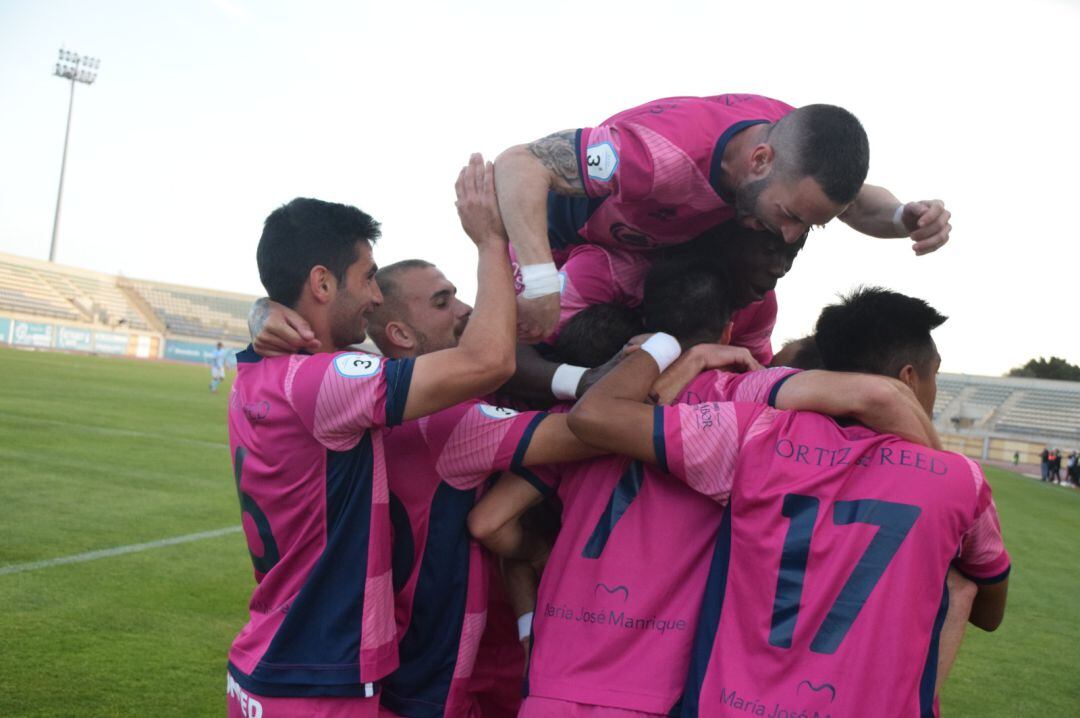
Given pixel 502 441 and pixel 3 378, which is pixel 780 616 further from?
pixel 3 378

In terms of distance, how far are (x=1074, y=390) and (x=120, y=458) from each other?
177ft

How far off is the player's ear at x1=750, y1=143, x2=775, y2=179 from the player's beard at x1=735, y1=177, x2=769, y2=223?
0.07 ft

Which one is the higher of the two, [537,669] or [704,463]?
[704,463]

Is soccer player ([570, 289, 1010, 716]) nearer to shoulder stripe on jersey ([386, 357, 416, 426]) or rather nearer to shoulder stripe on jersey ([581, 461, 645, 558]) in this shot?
shoulder stripe on jersey ([581, 461, 645, 558])

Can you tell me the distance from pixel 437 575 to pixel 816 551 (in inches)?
47.9

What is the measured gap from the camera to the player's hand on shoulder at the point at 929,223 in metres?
3.18

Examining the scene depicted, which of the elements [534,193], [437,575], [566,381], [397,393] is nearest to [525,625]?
[437,575]

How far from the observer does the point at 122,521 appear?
9.01 metres

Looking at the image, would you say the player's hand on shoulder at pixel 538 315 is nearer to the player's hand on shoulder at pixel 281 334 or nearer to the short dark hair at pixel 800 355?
the player's hand on shoulder at pixel 281 334

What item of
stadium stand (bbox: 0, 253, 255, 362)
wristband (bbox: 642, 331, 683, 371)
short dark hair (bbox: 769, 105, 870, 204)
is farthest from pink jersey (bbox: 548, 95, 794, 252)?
stadium stand (bbox: 0, 253, 255, 362)

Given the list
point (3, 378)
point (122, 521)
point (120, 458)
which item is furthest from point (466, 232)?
point (3, 378)

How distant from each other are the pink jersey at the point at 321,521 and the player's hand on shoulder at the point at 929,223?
70.3 inches

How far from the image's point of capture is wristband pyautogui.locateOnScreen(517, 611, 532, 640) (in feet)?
9.93

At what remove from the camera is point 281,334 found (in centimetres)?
295
